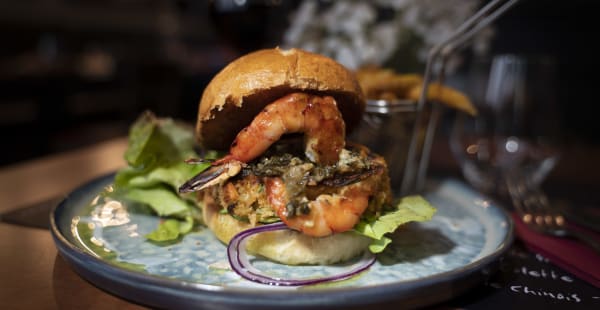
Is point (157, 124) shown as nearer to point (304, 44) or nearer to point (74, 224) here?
point (74, 224)

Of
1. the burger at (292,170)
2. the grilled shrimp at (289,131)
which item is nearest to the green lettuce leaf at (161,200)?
the burger at (292,170)

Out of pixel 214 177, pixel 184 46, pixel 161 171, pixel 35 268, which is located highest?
pixel 184 46

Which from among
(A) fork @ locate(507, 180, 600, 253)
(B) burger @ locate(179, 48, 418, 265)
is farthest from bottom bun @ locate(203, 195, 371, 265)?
(A) fork @ locate(507, 180, 600, 253)

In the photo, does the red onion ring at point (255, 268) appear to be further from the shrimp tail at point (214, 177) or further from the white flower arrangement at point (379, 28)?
the white flower arrangement at point (379, 28)

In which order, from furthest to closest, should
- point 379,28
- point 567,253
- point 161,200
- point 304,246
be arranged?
point 379,28
point 161,200
point 567,253
point 304,246

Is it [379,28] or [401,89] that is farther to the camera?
[379,28]

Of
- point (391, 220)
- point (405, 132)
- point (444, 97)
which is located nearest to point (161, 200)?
point (391, 220)

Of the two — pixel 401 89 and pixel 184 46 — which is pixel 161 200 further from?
pixel 184 46
